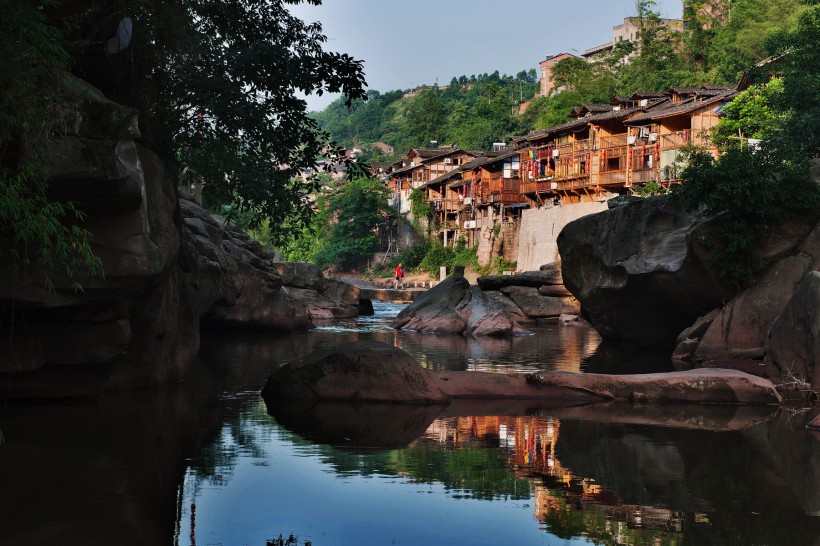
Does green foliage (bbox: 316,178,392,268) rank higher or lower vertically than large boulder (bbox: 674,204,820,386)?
higher

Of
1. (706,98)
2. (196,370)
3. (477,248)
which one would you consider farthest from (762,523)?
(477,248)

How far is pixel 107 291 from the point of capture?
1234cm

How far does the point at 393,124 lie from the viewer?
172m

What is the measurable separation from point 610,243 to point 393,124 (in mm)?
147111

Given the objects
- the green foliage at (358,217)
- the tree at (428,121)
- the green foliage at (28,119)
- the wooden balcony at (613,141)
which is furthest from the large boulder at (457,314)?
the tree at (428,121)

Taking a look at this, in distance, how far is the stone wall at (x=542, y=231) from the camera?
58.8m

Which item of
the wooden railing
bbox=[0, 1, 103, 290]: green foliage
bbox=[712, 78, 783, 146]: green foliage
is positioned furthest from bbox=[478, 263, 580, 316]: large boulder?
bbox=[0, 1, 103, 290]: green foliage

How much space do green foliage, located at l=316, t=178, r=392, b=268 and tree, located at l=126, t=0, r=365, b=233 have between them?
69.9 m

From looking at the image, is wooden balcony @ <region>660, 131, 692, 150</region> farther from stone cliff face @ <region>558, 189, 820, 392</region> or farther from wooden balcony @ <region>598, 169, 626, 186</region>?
stone cliff face @ <region>558, 189, 820, 392</region>

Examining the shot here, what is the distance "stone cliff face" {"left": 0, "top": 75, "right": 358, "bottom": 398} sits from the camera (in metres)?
10.9

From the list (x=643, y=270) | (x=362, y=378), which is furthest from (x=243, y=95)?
(x=643, y=270)

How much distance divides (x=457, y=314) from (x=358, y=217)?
56.0 meters

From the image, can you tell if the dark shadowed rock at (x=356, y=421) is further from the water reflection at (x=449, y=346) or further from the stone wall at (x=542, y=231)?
the stone wall at (x=542, y=231)

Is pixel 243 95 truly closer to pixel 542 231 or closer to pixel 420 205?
pixel 542 231
